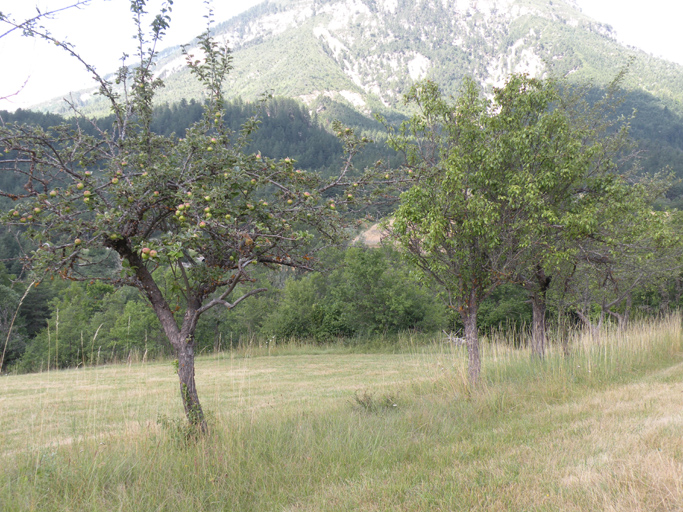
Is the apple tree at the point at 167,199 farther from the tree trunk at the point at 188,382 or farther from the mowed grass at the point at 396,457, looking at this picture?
the mowed grass at the point at 396,457

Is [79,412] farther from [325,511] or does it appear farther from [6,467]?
[325,511]

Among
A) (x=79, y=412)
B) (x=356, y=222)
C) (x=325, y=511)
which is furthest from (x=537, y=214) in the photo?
(x=79, y=412)

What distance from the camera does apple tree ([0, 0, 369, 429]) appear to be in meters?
3.46

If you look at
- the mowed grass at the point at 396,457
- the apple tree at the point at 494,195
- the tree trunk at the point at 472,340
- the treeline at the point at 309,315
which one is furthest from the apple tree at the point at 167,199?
the treeline at the point at 309,315

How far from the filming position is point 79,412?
31.3 ft

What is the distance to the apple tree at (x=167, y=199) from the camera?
3455 millimetres

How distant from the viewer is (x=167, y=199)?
3.90 metres

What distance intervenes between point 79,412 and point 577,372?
9920 mm

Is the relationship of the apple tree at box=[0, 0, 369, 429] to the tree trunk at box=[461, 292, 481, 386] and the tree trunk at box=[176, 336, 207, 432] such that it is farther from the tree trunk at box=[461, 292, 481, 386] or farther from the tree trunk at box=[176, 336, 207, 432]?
the tree trunk at box=[461, 292, 481, 386]

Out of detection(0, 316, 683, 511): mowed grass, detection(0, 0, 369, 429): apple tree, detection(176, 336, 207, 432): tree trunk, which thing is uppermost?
detection(0, 0, 369, 429): apple tree

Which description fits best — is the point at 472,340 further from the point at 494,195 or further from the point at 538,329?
the point at 538,329

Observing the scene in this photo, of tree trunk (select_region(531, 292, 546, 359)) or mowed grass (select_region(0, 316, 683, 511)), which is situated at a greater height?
tree trunk (select_region(531, 292, 546, 359))

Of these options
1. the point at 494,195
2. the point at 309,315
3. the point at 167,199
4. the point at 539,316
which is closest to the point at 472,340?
the point at 494,195

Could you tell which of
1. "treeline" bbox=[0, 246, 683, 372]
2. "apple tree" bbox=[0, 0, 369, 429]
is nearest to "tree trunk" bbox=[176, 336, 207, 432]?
"apple tree" bbox=[0, 0, 369, 429]
